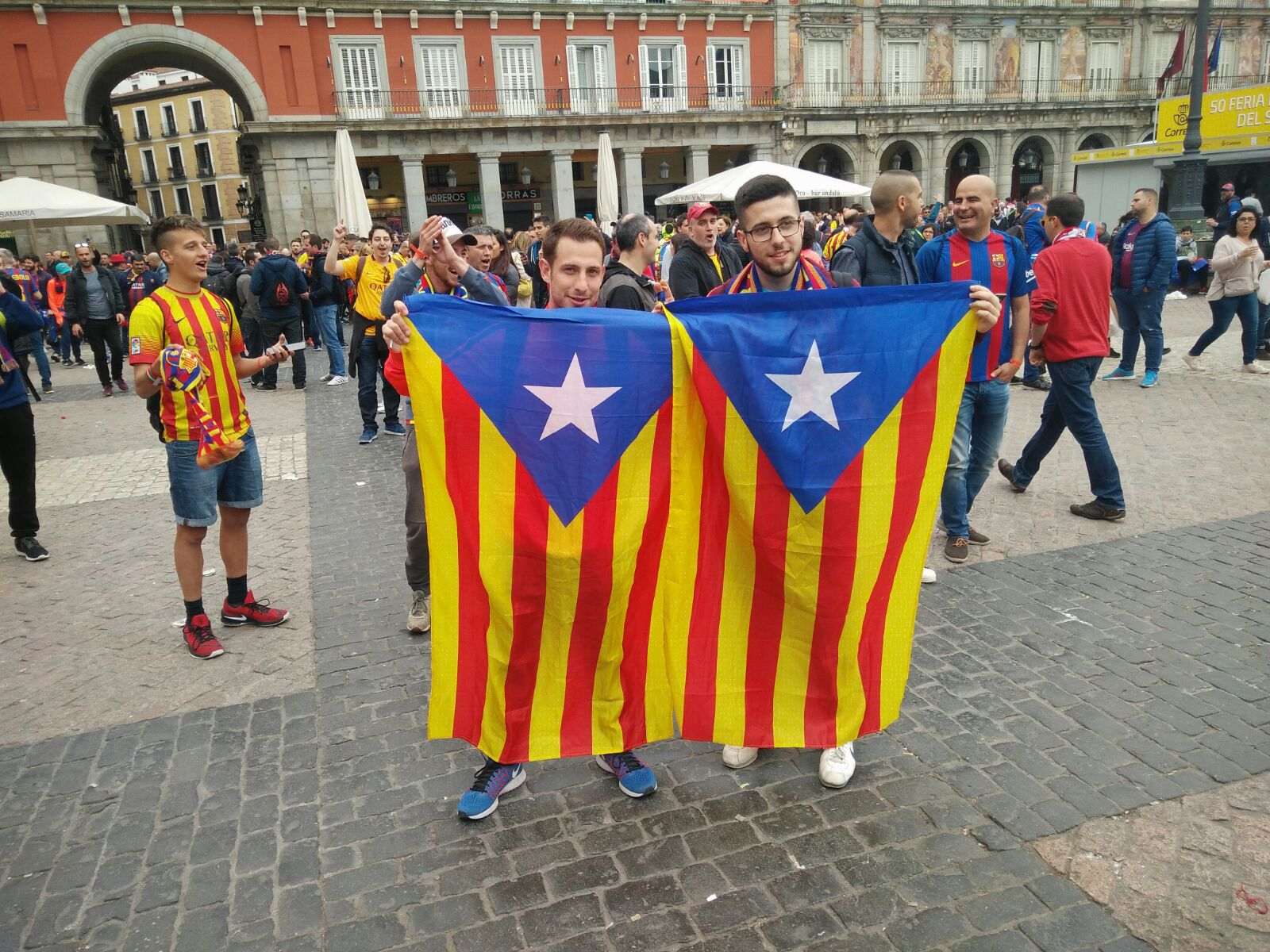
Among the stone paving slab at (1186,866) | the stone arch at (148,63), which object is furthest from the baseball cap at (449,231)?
the stone arch at (148,63)

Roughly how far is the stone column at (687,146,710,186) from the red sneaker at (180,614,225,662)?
1261 inches

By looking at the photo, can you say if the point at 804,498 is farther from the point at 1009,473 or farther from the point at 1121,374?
the point at 1121,374

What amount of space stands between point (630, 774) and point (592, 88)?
3414 cm

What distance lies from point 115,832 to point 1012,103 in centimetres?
4221

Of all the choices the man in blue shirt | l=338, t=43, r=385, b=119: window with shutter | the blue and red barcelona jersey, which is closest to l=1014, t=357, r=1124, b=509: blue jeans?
the blue and red barcelona jersey

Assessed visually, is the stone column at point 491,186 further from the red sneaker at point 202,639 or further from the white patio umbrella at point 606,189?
the red sneaker at point 202,639

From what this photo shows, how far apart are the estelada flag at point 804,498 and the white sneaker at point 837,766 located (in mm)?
197

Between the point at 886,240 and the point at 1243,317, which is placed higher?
the point at 886,240

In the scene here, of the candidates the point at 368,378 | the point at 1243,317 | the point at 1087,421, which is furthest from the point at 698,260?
the point at 1243,317

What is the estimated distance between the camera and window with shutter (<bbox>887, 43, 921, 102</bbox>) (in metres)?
36.5

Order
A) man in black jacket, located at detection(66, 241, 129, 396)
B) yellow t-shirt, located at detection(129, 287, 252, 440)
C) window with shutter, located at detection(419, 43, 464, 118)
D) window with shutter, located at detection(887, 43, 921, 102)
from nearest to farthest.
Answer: yellow t-shirt, located at detection(129, 287, 252, 440) → man in black jacket, located at detection(66, 241, 129, 396) → window with shutter, located at detection(419, 43, 464, 118) → window with shutter, located at detection(887, 43, 921, 102)

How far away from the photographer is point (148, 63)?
30375 mm

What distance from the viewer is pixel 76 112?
1068 inches

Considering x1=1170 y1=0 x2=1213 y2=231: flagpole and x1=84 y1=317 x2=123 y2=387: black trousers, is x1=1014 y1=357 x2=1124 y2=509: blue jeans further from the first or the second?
x1=84 y1=317 x2=123 y2=387: black trousers
